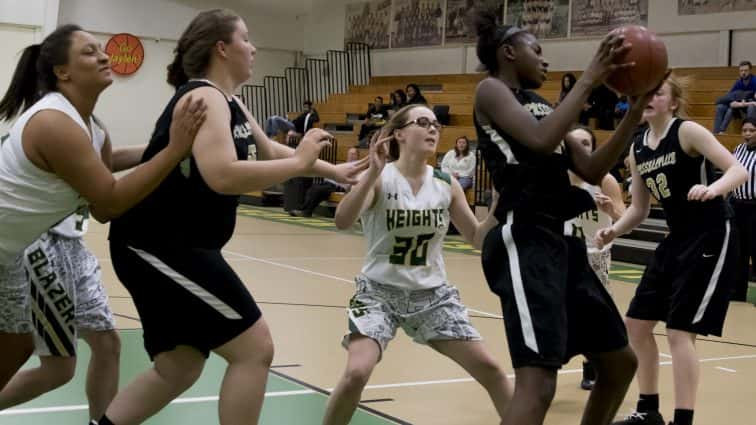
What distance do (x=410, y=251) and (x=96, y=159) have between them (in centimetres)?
161

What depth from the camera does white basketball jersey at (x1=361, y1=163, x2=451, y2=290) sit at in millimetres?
4336

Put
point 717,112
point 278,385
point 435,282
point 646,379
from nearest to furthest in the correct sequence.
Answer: point 435,282 < point 646,379 < point 278,385 < point 717,112

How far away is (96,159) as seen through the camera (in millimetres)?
3174

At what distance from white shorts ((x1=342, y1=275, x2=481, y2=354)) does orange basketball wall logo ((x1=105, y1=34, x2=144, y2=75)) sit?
20.2 meters

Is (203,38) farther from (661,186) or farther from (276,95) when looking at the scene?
(276,95)

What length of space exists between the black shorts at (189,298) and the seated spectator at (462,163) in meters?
12.3

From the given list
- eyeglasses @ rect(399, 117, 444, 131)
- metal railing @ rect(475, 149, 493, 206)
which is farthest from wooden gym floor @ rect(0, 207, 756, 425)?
metal railing @ rect(475, 149, 493, 206)

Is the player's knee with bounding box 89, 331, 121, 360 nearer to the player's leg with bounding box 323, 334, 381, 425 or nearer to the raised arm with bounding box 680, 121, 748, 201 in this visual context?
the player's leg with bounding box 323, 334, 381, 425

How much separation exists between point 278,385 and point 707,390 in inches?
96.8

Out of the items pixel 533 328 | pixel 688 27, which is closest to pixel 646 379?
pixel 533 328

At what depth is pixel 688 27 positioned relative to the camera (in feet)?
56.4

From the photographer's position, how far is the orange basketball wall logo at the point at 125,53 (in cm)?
2333

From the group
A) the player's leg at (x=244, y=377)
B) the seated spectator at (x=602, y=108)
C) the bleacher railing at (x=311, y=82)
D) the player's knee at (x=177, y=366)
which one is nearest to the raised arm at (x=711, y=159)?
the player's leg at (x=244, y=377)

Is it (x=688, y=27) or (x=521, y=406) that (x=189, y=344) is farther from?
(x=688, y=27)
